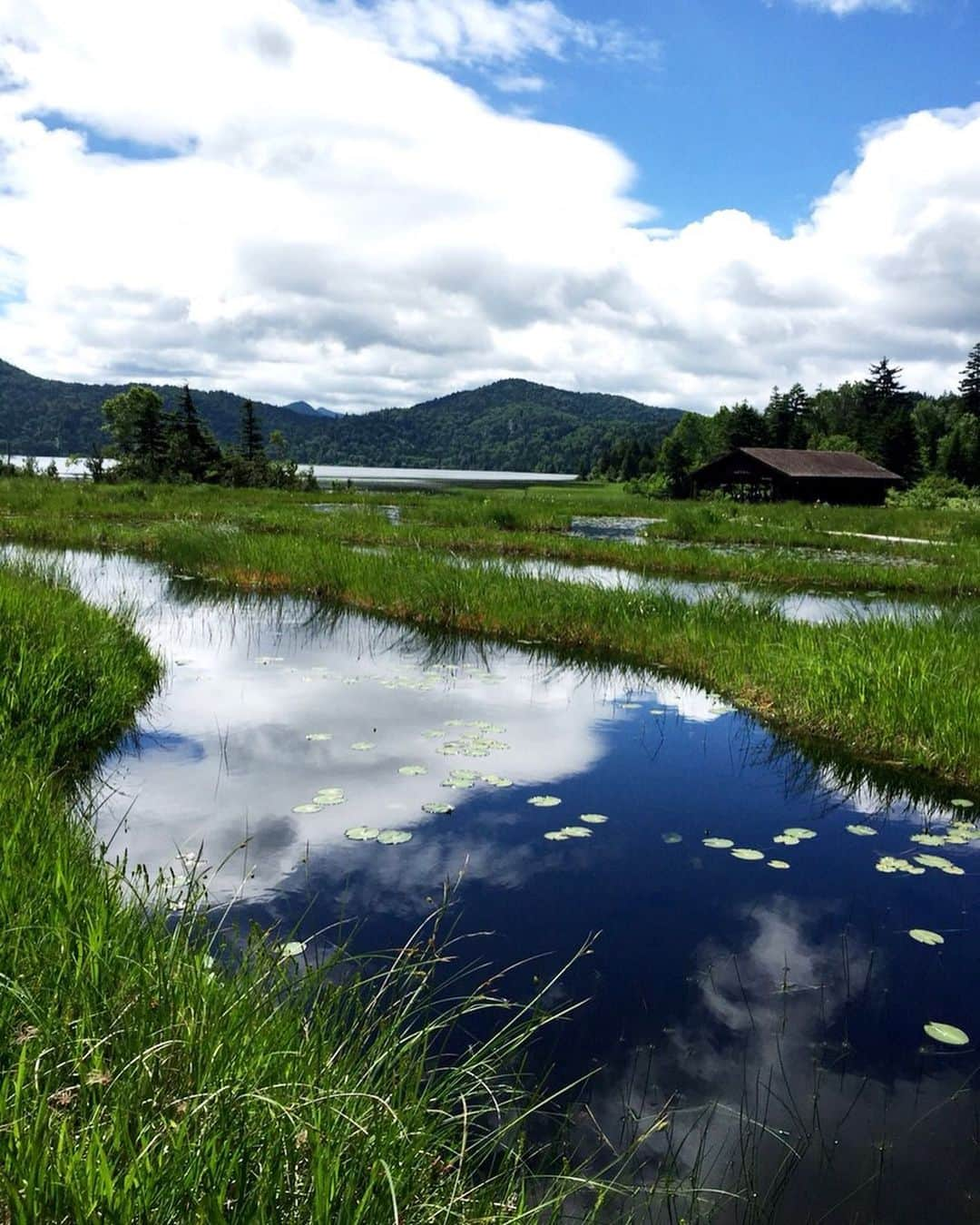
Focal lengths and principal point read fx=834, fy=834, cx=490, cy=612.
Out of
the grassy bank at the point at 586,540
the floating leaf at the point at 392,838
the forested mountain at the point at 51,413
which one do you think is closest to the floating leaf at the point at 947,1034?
the floating leaf at the point at 392,838

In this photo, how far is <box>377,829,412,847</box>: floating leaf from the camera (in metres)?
5.74

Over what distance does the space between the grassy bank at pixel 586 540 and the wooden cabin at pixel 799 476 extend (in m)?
11.9

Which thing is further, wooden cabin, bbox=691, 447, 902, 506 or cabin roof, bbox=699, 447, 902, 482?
wooden cabin, bbox=691, 447, 902, 506

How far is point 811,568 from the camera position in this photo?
21094mm

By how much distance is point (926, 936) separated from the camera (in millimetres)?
4797

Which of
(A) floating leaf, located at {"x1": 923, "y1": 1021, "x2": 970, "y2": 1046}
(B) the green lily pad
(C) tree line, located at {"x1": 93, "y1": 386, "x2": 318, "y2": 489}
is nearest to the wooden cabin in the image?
(C) tree line, located at {"x1": 93, "y1": 386, "x2": 318, "y2": 489}

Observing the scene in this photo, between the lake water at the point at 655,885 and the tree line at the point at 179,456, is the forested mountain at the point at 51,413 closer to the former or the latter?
the tree line at the point at 179,456

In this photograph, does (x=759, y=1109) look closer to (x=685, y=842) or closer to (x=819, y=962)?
(x=819, y=962)

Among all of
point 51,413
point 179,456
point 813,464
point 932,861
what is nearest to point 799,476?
point 813,464

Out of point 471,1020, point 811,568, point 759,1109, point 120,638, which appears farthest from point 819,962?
point 811,568

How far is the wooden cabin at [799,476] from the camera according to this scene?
171 ft

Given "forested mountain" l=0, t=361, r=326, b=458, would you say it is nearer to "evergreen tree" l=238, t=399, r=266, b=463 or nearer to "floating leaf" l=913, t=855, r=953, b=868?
"evergreen tree" l=238, t=399, r=266, b=463

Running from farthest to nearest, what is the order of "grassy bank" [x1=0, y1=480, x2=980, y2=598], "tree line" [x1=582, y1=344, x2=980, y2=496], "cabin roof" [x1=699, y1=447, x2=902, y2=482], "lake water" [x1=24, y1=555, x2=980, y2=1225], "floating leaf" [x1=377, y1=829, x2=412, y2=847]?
1. "tree line" [x1=582, y1=344, x2=980, y2=496]
2. "cabin roof" [x1=699, y1=447, x2=902, y2=482]
3. "grassy bank" [x1=0, y1=480, x2=980, y2=598]
4. "floating leaf" [x1=377, y1=829, x2=412, y2=847]
5. "lake water" [x1=24, y1=555, x2=980, y2=1225]

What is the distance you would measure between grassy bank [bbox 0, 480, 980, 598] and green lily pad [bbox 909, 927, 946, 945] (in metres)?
15.7
